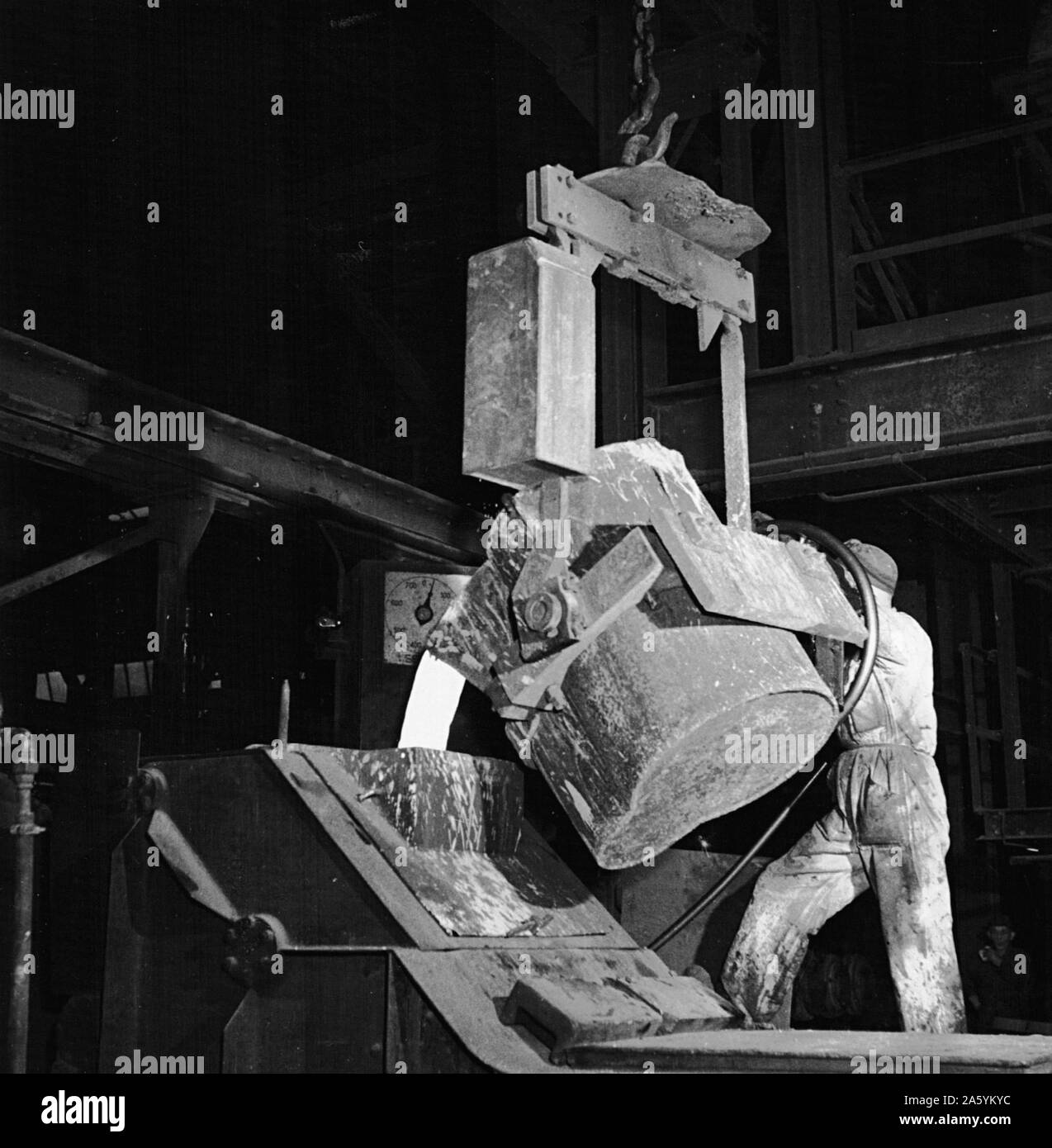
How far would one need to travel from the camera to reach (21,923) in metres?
4.46

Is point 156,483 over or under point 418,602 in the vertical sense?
over

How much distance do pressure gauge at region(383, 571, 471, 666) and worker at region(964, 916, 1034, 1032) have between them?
3541 mm

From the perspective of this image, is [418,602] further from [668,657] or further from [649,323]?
[668,657]

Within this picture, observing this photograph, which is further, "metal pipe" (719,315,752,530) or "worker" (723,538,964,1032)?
"worker" (723,538,964,1032)

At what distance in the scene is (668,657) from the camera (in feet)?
10.1

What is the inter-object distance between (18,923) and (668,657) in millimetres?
2457

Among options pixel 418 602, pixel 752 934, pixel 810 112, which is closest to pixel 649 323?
pixel 810 112

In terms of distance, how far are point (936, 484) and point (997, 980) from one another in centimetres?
322

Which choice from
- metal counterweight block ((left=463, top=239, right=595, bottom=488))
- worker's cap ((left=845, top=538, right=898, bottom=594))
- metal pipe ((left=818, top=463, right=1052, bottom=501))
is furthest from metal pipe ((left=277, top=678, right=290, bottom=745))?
metal pipe ((left=818, top=463, right=1052, bottom=501))

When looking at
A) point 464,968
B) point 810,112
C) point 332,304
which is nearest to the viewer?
point 464,968

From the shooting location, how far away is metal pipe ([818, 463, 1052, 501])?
19.7 ft

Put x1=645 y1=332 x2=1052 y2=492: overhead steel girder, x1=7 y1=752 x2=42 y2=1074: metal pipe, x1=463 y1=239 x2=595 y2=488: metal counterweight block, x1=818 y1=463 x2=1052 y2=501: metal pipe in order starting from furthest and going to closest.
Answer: x1=818 y1=463 x2=1052 y2=501: metal pipe < x1=645 y1=332 x2=1052 y2=492: overhead steel girder < x1=7 y1=752 x2=42 y2=1074: metal pipe < x1=463 y1=239 x2=595 y2=488: metal counterweight block

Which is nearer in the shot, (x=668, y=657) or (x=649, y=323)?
(x=668, y=657)

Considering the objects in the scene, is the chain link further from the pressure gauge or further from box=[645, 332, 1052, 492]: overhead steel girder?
the pressure gauge
